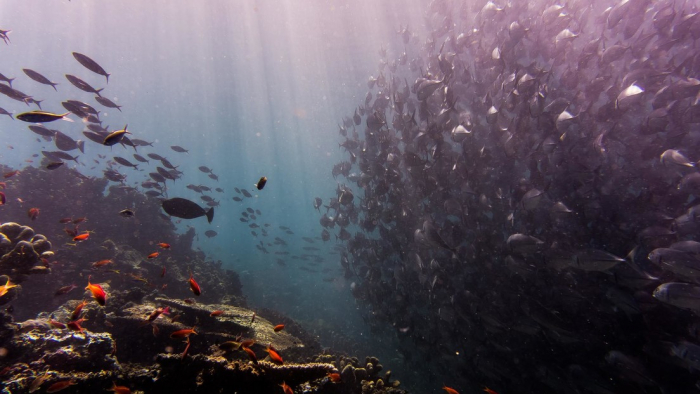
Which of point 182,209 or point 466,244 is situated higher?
point 466,244

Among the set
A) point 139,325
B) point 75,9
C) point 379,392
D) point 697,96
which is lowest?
point 379,392

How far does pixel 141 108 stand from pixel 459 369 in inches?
3031

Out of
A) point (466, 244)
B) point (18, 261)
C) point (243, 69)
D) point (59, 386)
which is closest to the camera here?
point (59, 386)

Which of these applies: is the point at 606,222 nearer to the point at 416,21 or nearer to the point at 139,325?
the point at 139,325

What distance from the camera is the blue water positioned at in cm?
2517

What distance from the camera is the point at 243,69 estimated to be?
138 feet

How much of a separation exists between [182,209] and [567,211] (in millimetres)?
8318

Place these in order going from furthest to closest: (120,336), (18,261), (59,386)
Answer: (120,336) < (18,261) < (59,386)

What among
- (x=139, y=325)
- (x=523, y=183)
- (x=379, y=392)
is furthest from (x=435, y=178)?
(x=139, y=325)

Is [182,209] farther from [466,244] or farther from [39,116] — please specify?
[466,244]

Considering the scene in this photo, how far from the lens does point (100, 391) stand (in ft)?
9.50

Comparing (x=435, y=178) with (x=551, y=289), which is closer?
(x=551, y=289)

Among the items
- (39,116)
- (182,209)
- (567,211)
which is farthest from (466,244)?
(39,116)

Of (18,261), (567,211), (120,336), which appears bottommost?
(120,336)
